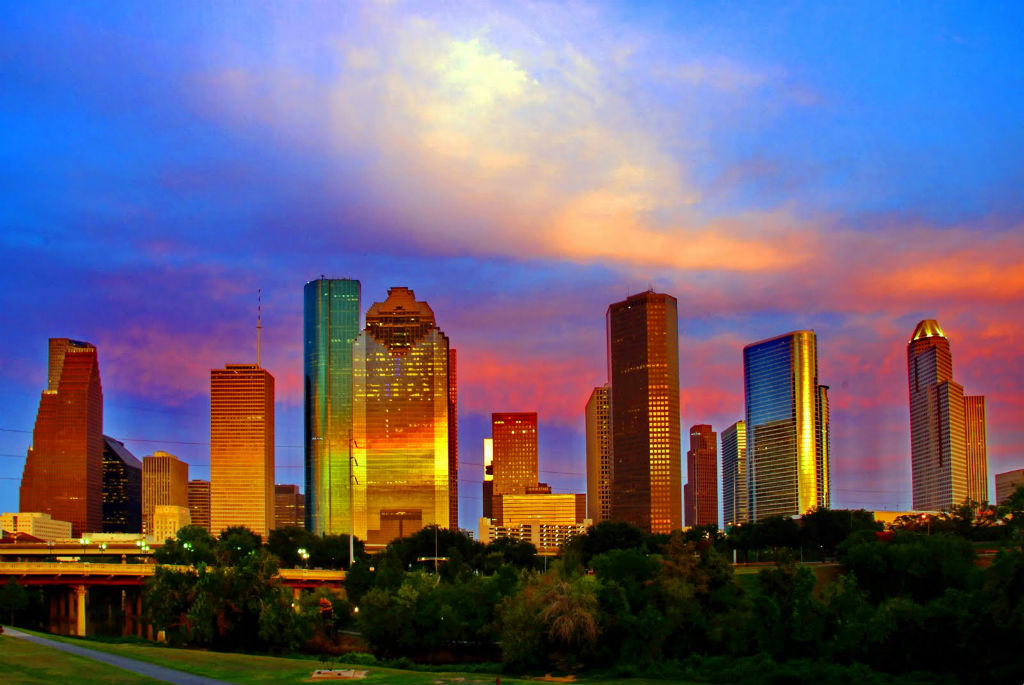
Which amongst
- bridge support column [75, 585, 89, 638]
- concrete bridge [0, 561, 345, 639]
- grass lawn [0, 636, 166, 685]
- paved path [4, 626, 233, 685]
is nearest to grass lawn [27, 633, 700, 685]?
paved path [4, 626, 233, 685]

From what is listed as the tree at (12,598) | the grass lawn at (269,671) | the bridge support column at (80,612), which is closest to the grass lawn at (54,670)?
the grass lawn at (269,671)

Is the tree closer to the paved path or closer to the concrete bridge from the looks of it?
the concrete bridge

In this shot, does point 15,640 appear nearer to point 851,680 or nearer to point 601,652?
point 601,652

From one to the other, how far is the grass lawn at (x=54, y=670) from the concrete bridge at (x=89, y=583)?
150ft

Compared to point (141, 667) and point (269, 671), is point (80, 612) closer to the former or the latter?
point (141, 667)

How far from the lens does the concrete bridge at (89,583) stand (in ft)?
399

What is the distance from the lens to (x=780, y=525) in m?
171

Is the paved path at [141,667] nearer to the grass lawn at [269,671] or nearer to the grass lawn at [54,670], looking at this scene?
the grass lawn at [54,670]

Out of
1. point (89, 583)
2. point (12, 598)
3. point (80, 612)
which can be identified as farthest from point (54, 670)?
point (89, 583)

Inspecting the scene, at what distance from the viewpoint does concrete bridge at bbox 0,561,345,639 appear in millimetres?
121750

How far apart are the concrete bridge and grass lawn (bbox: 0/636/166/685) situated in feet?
150

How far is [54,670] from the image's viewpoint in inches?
2074

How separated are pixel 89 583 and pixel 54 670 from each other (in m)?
76.1

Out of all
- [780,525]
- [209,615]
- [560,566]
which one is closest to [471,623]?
[560,566]
